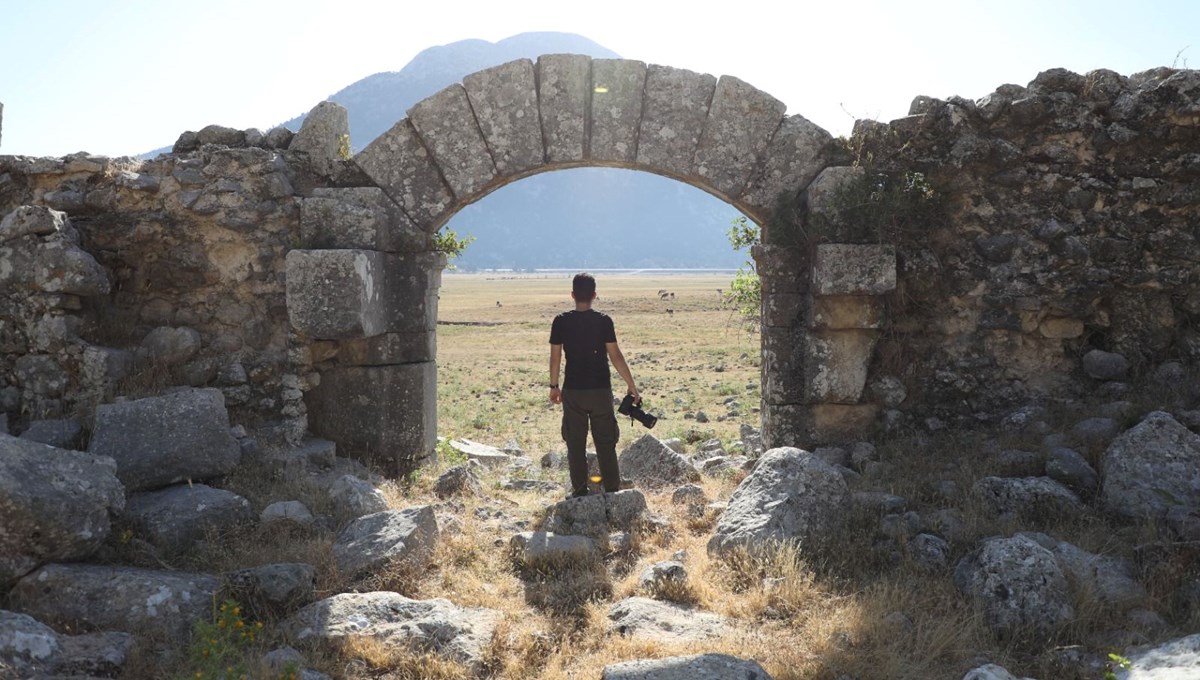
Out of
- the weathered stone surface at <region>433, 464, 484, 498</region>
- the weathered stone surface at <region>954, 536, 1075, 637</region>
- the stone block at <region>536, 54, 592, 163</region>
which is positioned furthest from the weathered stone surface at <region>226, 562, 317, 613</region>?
the stone block at <region>536, 54, 592, 163</region>

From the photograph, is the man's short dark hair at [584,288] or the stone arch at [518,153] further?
the stone arch at [518,153]

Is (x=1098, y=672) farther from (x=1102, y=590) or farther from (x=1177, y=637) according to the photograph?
(x=1102, y=590)

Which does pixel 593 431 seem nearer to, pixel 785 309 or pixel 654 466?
pixel 654 466

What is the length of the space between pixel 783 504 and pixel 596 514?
121 centimetres

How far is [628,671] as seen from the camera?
3104 mm

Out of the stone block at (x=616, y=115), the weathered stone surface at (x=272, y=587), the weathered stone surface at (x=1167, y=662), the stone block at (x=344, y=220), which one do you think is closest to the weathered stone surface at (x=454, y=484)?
the stone block at (x=344, y=220)

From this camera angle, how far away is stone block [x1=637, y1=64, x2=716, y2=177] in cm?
648

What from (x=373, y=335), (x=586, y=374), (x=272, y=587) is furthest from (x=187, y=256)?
(x=272, y=587)

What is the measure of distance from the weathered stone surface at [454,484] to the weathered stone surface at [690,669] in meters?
3.15

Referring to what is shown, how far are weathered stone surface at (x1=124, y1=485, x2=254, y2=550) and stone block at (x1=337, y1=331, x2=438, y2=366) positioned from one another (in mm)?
1863

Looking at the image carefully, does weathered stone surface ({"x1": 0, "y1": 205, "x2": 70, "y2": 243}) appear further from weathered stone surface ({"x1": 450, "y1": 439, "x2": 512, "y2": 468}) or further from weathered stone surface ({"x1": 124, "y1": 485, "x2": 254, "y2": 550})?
weathered stone surface ({"x1": 450, "y1": 439, "x2": 512, "y2": 468})

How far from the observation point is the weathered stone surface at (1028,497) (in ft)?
14.9

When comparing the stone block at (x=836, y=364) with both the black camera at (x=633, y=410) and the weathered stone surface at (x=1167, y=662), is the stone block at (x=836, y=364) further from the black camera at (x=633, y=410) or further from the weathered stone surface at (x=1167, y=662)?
the weathered stone surface at (x=1167, y=662)

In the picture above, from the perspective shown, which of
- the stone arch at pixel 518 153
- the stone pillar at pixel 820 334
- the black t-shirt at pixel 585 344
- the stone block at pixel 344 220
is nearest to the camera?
the black t-shirt at pixel 585 344
